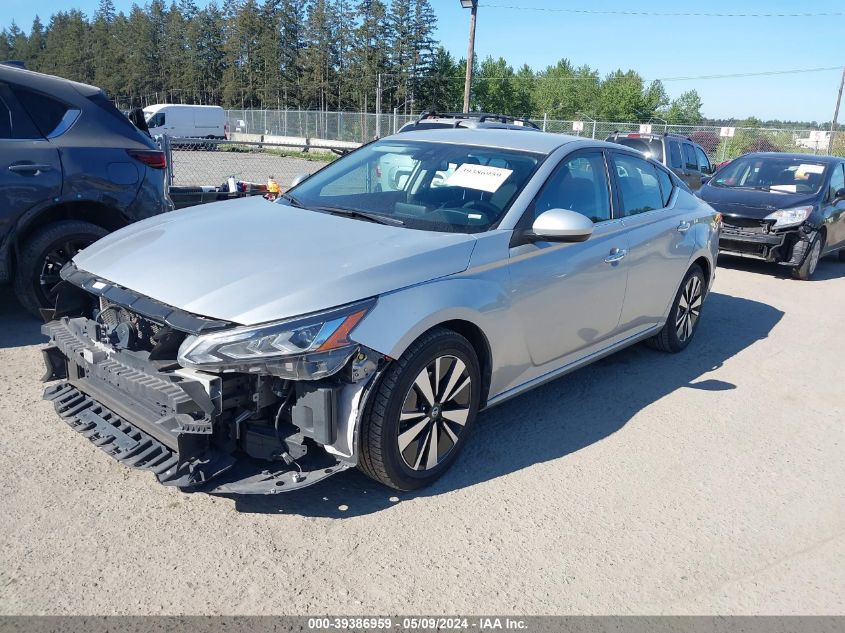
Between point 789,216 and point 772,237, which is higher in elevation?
point 789,216

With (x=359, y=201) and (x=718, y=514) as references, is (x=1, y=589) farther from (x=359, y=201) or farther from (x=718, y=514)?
(x=718, y=514)

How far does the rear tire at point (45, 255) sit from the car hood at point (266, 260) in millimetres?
1752

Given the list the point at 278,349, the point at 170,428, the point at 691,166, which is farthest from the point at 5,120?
the point at 691,166

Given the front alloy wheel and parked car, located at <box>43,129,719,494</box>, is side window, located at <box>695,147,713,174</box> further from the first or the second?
the front alloy wheel

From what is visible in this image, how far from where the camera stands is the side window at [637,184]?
4840 millimetres

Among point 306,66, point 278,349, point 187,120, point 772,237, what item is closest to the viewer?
point 278,349

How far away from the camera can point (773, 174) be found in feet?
34.4

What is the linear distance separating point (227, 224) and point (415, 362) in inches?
54.0

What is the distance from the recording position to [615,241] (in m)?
4.54

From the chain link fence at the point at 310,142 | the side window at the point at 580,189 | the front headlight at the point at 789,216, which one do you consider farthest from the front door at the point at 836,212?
the chain link fence at the point at 310,142

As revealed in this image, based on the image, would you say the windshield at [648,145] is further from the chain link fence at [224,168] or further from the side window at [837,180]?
the chain link fence at [224,168]

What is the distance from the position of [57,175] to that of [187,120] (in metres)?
42.2

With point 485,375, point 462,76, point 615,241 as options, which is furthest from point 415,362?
point 462,76

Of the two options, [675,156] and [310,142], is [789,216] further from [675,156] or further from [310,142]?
[310,142]
